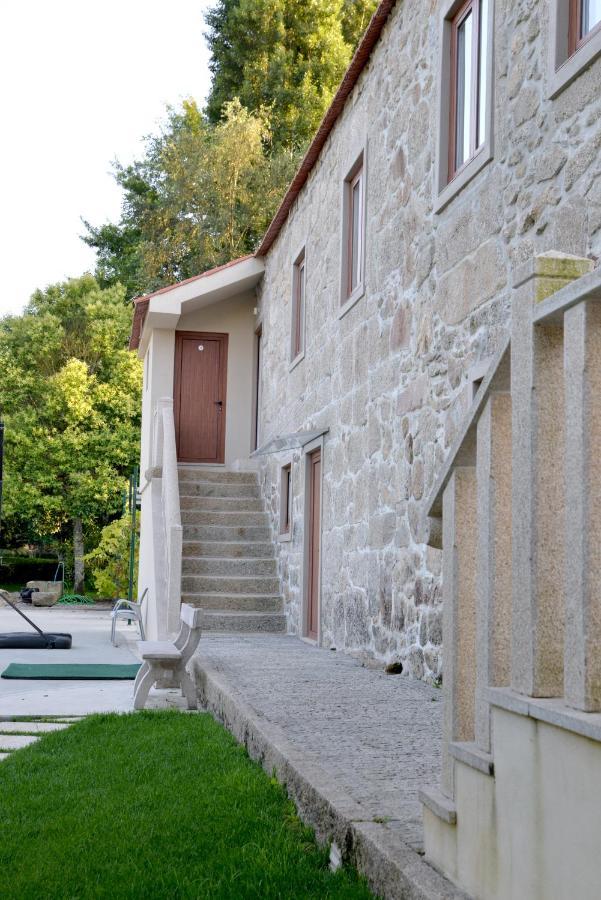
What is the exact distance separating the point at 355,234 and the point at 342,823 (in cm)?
765

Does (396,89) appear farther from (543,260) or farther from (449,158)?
(543,260)

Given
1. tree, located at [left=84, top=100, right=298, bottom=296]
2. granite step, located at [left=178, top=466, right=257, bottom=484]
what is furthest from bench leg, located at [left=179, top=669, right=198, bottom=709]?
tree, located at [left=84, top=100, right=298, bottom=296]

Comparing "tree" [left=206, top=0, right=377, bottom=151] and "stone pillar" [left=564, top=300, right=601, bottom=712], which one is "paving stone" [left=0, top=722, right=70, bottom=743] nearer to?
"stone pillar" [left=564, top=300, right=601, bottom=712]

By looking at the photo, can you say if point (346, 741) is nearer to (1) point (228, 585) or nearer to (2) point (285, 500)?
(1) point (228, 585)

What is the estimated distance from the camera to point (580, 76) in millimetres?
5000

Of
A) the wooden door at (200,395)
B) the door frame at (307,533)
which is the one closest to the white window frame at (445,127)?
the door frame at (307,533)

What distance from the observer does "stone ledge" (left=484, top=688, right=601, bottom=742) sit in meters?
1.89

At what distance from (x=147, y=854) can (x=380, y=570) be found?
487 cm

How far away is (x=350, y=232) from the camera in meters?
10.2

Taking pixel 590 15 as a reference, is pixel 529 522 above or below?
below

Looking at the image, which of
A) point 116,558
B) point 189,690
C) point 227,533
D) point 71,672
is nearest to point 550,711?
point 189,690

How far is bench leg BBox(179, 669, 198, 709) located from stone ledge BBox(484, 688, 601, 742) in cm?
514

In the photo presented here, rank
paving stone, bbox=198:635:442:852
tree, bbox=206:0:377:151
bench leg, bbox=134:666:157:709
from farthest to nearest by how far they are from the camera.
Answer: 1. tree, bbox=206:0:377:151
2. bench leg, bbox=134:666:157:709
3. paving stone, bbox=198:635:442:852

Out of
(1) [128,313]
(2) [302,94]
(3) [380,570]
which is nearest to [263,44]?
(2) [302,94]
